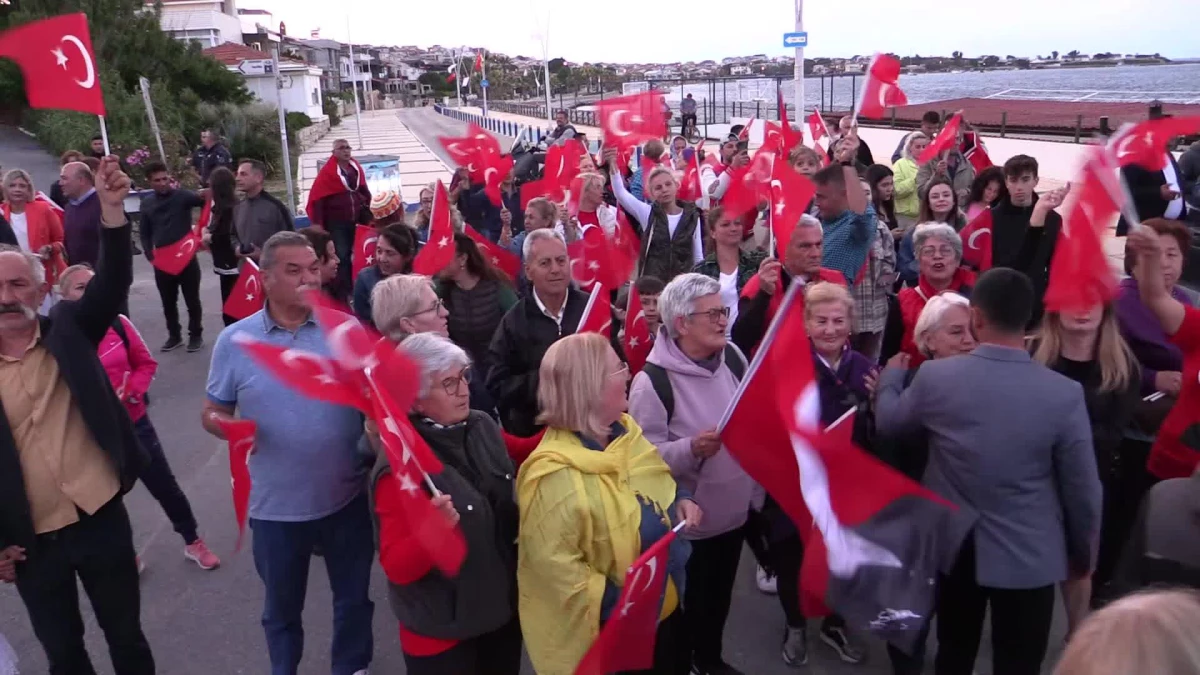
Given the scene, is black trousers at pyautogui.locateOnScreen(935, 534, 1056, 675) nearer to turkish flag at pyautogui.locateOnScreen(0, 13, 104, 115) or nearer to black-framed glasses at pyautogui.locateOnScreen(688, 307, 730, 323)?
black-framed glasses at pyautogui.locateOnScreen(688, 307, 730, 323)

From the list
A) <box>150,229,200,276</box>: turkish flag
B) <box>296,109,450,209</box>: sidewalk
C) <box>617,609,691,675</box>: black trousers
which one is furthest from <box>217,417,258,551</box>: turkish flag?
<box>296,109,450,209</box>: sidewalk

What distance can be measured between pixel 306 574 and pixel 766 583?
7.72 feet

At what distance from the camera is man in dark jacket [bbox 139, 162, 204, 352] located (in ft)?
27.0

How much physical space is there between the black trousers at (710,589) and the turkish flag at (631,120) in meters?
5.22

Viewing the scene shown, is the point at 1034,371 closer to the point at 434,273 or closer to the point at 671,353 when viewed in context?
the point at 671,353

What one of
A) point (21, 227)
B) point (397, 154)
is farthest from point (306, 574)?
point (397, 154)

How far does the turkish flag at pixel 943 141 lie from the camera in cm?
814

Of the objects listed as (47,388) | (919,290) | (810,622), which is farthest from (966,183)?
(47,388)

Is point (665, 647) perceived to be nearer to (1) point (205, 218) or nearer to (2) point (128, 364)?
(2) point (128, 364)

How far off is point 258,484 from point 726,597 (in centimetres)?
192

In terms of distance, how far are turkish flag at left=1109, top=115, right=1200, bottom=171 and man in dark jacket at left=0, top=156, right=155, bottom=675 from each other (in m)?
4.70

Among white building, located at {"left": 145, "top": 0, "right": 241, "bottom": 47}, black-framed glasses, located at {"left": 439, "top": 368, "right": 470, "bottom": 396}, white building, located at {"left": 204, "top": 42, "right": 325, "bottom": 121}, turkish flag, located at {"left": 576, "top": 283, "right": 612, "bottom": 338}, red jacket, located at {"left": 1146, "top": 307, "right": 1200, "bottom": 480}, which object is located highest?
white building, located at {"left": 145, "top": 0, "right": 241, "bottom": 47}

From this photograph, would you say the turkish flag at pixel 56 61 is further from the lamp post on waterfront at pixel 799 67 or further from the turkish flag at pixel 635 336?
the lamp post on waterfront at pixel 799 67

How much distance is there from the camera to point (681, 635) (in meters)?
3.57
